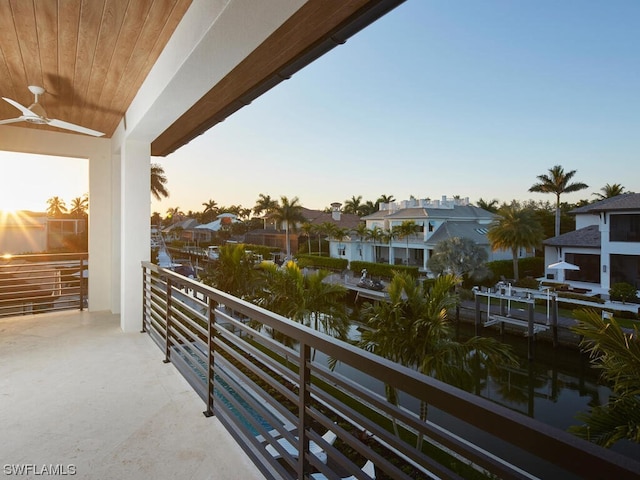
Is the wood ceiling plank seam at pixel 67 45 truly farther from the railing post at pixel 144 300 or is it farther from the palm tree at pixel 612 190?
the palm tree at pixel 612 190

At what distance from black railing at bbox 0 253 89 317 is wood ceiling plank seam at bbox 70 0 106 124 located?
8.43ft

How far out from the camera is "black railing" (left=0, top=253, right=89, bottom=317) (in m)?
5.08

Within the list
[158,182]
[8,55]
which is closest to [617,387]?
[8,55]

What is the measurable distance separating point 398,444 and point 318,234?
34.8m

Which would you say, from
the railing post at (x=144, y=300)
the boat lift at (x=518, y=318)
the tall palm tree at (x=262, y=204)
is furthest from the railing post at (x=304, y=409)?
the tall palm tree at (x=262, y=204)

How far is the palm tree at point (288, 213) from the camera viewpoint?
1468 inches

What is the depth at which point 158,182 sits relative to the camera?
34844 mm

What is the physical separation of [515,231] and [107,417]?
2677cm

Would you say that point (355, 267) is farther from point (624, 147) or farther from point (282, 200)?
point (624, 147)

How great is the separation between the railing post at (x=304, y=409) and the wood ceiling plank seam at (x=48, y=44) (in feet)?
7.68

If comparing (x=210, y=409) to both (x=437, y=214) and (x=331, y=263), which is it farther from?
(x=437, y=214)

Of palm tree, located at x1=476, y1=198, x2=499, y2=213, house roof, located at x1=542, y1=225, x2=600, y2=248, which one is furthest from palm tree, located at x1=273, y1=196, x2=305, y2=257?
house roof, located at x1=542, y1=225, x2=600, y2=248

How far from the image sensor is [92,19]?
2.27 meters

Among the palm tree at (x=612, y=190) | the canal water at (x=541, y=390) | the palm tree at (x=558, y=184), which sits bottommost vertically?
the canal water at (x=541, y=390)
